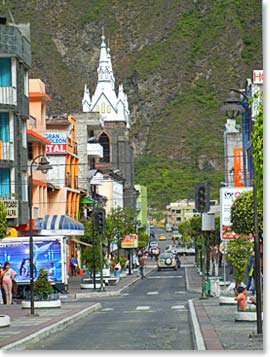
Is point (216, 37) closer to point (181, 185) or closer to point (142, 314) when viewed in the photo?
point (181, 185)

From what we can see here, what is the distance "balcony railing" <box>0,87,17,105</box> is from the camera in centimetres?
5103

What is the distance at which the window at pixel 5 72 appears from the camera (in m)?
50.7

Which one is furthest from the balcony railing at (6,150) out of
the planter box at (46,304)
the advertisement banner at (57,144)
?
the advertisement banner at (57,144)

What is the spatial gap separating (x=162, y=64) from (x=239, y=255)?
271 feet

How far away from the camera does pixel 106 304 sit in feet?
138

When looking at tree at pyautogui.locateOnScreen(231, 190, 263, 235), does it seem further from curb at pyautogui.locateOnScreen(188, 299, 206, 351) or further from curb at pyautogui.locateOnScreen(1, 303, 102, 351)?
curb at pyautogui.locateOnScreen(1, 303, 102, 351)

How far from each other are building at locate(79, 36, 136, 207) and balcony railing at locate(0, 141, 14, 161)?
94.3m

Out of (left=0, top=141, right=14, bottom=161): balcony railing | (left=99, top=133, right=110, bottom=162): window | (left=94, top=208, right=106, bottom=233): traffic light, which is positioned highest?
(left=99, top=133, right=110, bottom=162): window

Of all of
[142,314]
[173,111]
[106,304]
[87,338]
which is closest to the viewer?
[87,338]

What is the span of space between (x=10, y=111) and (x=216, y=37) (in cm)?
4946

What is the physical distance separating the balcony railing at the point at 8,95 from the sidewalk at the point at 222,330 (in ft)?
64.0

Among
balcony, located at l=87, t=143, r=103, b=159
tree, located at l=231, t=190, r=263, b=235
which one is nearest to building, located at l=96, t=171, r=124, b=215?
balcony, located at l=87, t=143, r=103, b=159

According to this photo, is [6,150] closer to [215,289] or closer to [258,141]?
[215,289]

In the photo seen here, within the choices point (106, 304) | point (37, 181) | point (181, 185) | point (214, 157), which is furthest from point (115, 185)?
point (106, 304)
